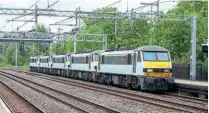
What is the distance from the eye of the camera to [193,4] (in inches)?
2557

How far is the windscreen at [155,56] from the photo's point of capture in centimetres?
2723

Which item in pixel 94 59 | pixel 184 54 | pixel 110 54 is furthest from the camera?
pixel 184 54

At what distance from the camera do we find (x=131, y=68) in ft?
93.4

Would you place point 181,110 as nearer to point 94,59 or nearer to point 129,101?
point 129,101

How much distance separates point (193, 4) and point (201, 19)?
15392 millimetres

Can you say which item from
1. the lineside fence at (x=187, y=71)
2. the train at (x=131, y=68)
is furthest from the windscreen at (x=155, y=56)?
the lineside fence at (x=187, y=71)

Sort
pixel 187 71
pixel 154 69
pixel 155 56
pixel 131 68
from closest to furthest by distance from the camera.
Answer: pixel 154 69
pixel 155 56
pixel 131 68
pixel 187 71

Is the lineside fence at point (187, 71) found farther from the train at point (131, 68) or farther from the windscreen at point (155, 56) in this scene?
the windscreen at point (155, 56)

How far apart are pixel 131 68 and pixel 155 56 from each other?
185 cm

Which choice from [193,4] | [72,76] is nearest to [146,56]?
[72,76]

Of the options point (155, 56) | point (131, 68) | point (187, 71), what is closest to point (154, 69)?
point (155, 56)

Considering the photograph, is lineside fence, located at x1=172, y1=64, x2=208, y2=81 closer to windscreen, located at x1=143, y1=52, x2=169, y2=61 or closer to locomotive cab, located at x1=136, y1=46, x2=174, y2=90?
windscreen, located at x1=143, y1=52, x2=169, y2=61

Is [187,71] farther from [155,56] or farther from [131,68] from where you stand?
[155,56]

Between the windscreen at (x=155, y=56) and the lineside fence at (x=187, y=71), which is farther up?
the windscreen at (x=155, y=56)
